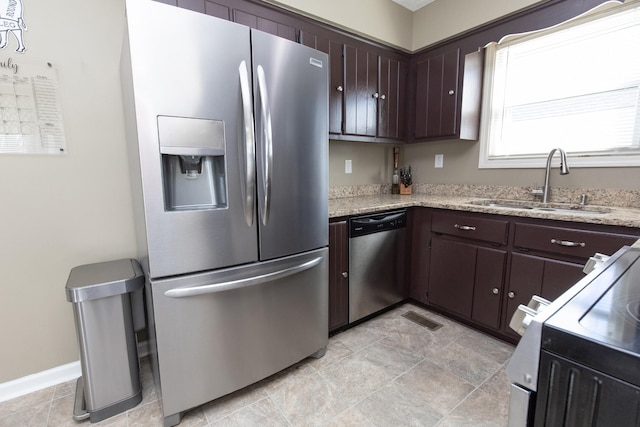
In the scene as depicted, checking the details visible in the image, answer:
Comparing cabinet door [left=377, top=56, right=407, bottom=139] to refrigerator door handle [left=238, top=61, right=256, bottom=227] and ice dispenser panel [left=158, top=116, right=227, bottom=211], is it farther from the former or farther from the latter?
ice dispenser panel [left=158, top=116, right=227, bottom=211]

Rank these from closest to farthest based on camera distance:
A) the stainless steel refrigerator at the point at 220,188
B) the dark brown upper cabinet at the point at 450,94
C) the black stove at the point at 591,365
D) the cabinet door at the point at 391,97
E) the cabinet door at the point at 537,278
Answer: the black stove at the point at 591,365, the stainless steel refrigerator at the point at 220,188, the cabinet door at the point at 537,278, the dark brown upper cabinet at the point at 450,94, the cabinet door at the point at 391,97

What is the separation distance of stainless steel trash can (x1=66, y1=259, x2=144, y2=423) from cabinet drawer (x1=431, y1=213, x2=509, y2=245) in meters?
1.96

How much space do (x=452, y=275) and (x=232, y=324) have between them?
1607 mm

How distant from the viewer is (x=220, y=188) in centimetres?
138

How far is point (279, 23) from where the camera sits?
198cm

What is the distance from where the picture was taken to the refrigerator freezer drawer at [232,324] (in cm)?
130

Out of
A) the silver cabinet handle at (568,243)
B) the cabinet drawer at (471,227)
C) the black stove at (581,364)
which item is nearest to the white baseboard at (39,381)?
the black stove at (581,364)

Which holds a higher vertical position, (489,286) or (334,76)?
(334,76)

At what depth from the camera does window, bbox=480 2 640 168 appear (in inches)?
74.7

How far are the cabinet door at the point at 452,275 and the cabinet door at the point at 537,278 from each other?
25 centimetres

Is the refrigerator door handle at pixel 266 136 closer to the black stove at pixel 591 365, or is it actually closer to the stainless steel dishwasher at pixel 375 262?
the stainless steel dishwasher at pixel 375 262

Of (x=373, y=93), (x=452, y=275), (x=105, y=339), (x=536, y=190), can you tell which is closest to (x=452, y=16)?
(x=373, y=93)

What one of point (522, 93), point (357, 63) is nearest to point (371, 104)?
point (357, 63)

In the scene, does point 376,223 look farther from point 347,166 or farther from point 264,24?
point 264,24
